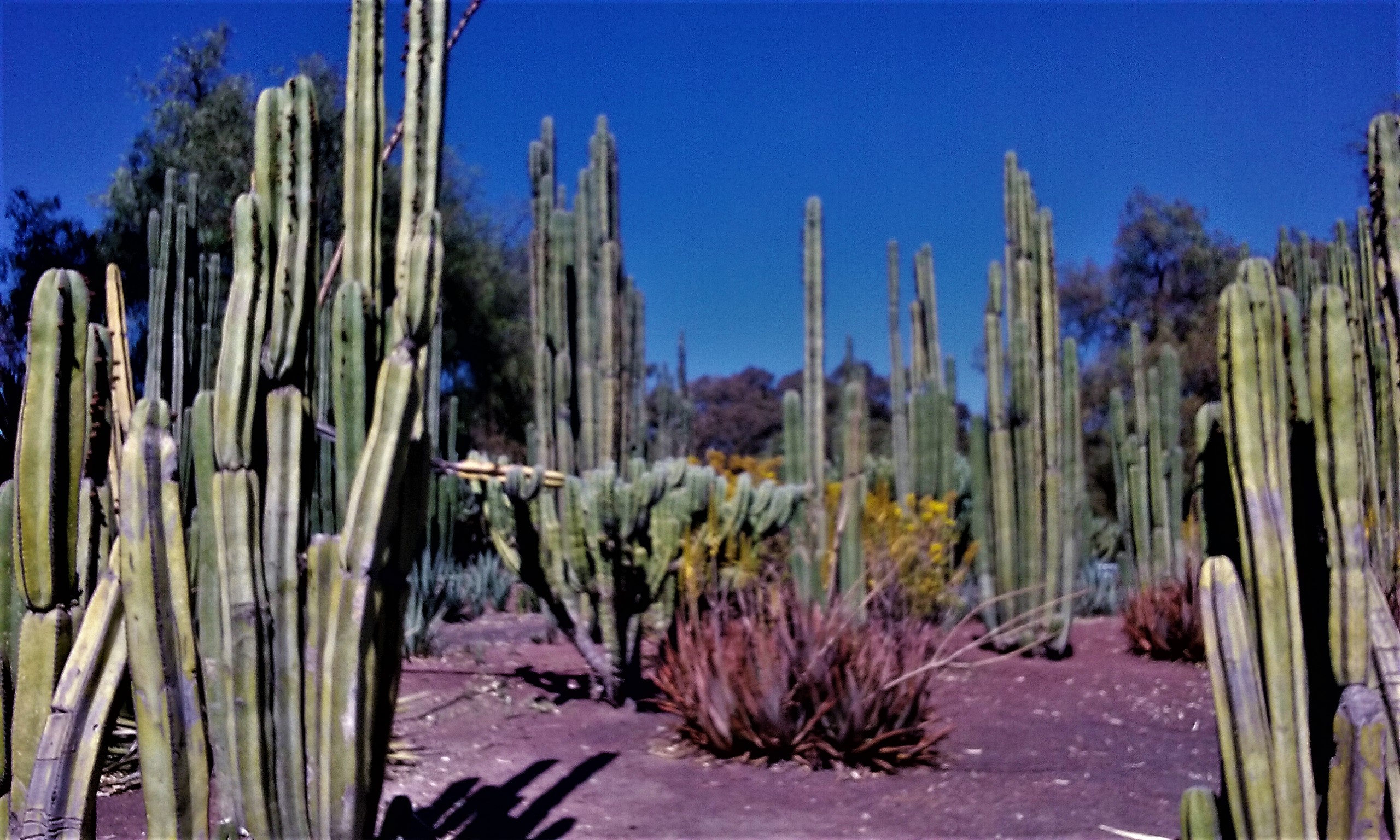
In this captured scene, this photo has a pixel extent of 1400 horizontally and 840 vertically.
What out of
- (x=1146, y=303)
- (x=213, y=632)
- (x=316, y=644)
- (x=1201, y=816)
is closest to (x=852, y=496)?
(x=1201, y=816)

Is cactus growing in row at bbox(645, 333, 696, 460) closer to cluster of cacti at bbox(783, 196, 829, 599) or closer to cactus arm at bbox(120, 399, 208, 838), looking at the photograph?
cluster of cacti at bbox(783, 196, 829, 599)

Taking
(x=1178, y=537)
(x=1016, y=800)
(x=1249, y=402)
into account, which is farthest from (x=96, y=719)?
(x=1178, y=537)

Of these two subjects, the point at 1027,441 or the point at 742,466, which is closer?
the point at 1027,441

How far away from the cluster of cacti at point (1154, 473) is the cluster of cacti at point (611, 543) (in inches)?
244

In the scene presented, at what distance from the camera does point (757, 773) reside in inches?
227

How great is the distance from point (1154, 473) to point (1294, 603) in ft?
31.7

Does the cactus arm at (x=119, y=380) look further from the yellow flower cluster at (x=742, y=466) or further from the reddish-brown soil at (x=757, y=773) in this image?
the yellow flower cluster at (x=742, y=466)

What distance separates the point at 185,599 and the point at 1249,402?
272cm

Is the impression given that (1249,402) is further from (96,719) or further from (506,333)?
(506,333)

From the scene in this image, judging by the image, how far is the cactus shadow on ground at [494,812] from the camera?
4.52m

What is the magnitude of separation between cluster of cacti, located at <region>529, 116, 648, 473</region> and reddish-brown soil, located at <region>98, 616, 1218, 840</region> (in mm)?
2133

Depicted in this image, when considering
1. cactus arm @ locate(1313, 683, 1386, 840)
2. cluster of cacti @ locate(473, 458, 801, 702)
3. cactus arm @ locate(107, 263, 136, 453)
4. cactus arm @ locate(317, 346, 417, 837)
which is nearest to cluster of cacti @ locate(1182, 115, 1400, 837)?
cactus arm @ locate(1313, 683, 1386, 840)

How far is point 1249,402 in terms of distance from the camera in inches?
116

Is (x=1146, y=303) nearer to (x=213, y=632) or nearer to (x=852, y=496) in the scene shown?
(x=852, y=496)
